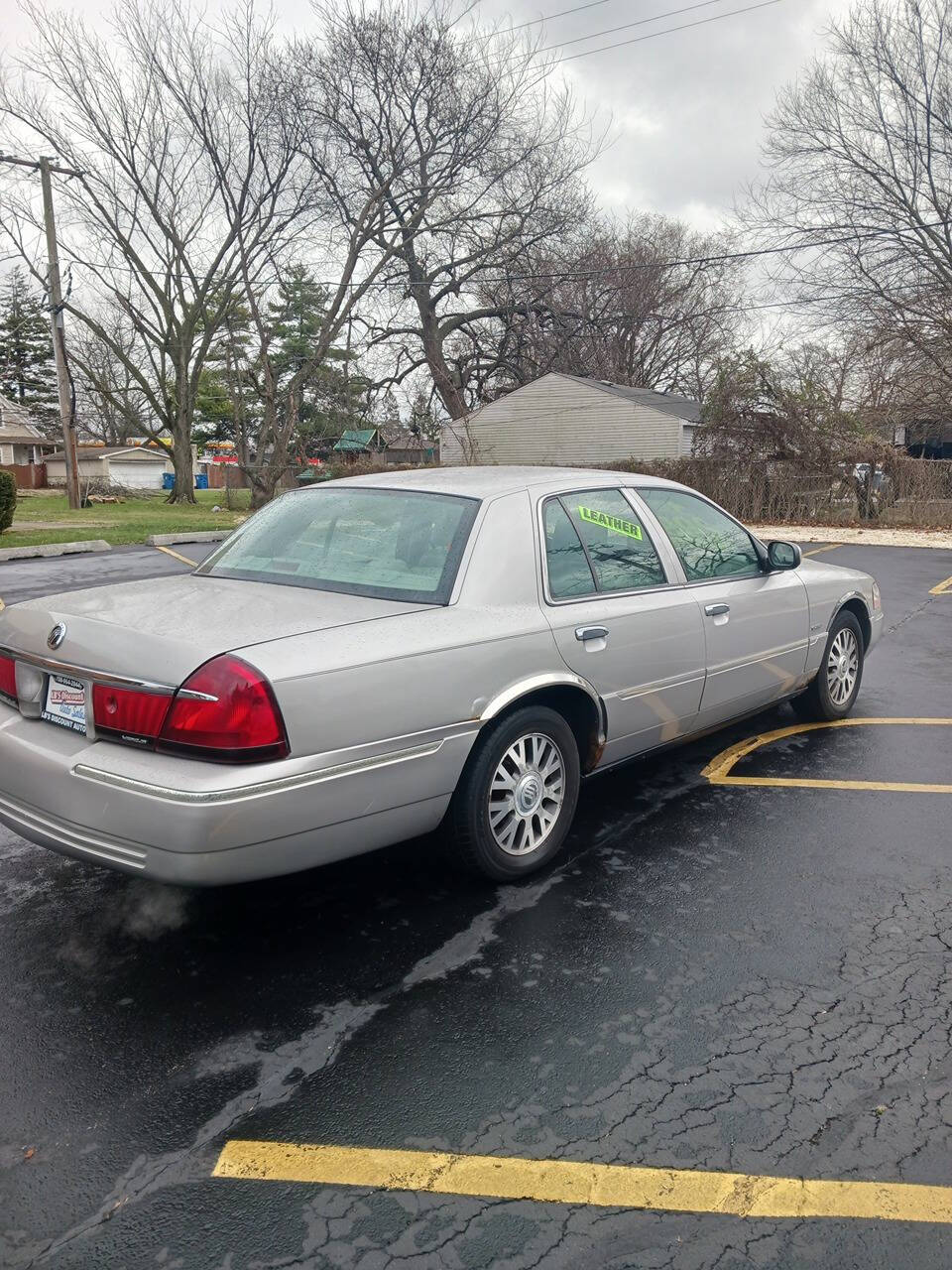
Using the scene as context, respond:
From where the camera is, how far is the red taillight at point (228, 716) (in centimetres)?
293

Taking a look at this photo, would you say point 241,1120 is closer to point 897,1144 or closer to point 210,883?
point 210,883

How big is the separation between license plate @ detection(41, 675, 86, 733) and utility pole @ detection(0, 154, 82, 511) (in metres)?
26.7

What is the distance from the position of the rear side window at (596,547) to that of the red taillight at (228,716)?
146 centimetres

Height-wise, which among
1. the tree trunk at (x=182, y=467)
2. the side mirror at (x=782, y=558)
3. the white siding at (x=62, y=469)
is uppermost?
the white siding at (x=62, y=469)

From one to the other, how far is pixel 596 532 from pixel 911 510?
23.2 meters

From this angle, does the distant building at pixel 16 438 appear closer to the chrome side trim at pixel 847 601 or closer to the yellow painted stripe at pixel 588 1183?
the chrome side trim at pixel 847 601

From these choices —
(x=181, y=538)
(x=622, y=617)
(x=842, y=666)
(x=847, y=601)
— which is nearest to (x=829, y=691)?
(x=842, y=666)

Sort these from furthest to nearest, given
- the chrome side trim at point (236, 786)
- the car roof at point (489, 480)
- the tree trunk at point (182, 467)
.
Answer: the tree trunk at point (182, 467), the car roof at point (489, 480), the chrome side trim at point (236, 786)

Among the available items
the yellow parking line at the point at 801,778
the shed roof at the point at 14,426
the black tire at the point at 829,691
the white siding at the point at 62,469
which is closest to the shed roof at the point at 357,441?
the white siding at the point at 62,469

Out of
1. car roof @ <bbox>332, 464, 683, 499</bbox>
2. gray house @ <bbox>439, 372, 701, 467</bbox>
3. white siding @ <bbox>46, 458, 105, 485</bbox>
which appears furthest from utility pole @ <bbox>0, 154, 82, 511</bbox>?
white siding @ <bbox>46, 458, 105, 485</bbox>

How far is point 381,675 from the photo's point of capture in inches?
126

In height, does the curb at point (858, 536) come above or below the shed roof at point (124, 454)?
below

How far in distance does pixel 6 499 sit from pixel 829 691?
704 inches

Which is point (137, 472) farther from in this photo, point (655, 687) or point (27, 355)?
point (655, 687)
